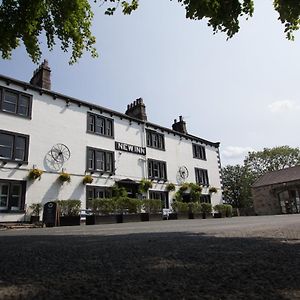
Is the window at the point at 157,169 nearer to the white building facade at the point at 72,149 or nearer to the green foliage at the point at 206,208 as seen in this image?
the white building facade at the point at 72,149

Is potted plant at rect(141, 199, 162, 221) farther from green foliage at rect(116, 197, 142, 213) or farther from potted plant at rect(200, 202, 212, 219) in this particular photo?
potted plant at rect(200, 202, 212, 219)

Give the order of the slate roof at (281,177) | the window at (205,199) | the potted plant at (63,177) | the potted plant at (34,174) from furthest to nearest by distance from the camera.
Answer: the slate roof at (281,177) → the window at (205,199) → the potted plant at (63,177) → the potted plant at (34,174)

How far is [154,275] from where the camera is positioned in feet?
9.37

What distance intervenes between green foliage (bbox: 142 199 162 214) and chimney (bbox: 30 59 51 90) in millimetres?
11071

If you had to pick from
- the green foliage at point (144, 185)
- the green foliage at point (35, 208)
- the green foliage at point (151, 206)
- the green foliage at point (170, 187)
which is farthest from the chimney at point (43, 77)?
the green foliage at point (170, 187)

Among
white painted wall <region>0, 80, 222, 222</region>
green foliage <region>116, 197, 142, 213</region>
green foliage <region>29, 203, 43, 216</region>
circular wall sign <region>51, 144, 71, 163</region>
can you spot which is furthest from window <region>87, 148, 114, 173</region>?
green foliage <region>29, 203, 43, 216</region>

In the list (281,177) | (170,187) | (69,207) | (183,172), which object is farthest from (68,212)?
(281,177)

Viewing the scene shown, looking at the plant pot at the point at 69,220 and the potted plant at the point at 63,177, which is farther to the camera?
Answer: the potted plant at the point at 63,177

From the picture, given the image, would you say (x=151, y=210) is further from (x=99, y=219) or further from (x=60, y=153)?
(x=60, y=153)

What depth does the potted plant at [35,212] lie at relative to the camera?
1817 cm

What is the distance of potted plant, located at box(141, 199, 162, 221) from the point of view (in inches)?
868

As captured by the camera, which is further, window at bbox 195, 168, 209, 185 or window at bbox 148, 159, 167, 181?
window at bbox 195, 168, 209, 185

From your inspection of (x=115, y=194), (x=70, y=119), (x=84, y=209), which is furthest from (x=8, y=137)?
(x=115, y=194)

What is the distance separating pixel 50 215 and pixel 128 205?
603 cm
